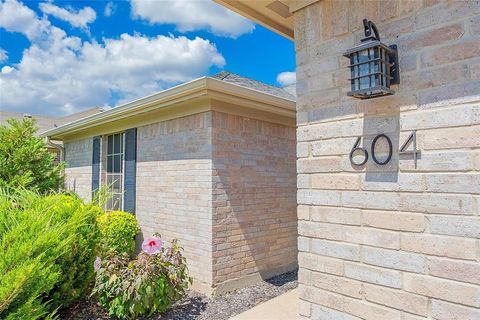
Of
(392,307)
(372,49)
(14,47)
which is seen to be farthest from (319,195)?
(14,47)

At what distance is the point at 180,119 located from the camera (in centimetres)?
532

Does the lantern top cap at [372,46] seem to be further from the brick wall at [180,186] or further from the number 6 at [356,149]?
the brick wall at [180,186]

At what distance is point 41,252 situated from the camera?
2.90 metres

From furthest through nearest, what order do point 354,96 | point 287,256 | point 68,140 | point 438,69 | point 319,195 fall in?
point 68,140 → point 287,256 → point 319,195 → point 354,96 → point 438,69

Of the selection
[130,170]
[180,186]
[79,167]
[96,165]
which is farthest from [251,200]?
[79,167]

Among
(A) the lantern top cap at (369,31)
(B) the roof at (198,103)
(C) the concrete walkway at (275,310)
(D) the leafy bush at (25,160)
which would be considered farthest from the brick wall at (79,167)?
(A) the lantern top cap at (369,31)

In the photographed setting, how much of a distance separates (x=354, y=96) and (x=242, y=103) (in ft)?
10.1

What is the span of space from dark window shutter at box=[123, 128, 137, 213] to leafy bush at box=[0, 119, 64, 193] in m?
2.53

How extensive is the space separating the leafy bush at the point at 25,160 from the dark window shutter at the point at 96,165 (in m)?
1.03

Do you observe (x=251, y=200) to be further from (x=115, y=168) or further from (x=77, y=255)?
A: (x=115, y=168)

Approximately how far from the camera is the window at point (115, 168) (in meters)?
6.81

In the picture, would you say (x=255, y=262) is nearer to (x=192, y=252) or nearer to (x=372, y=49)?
(x=192, y=252)

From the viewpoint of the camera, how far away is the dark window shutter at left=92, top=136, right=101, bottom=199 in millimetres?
7438

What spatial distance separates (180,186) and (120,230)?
1.50 m
